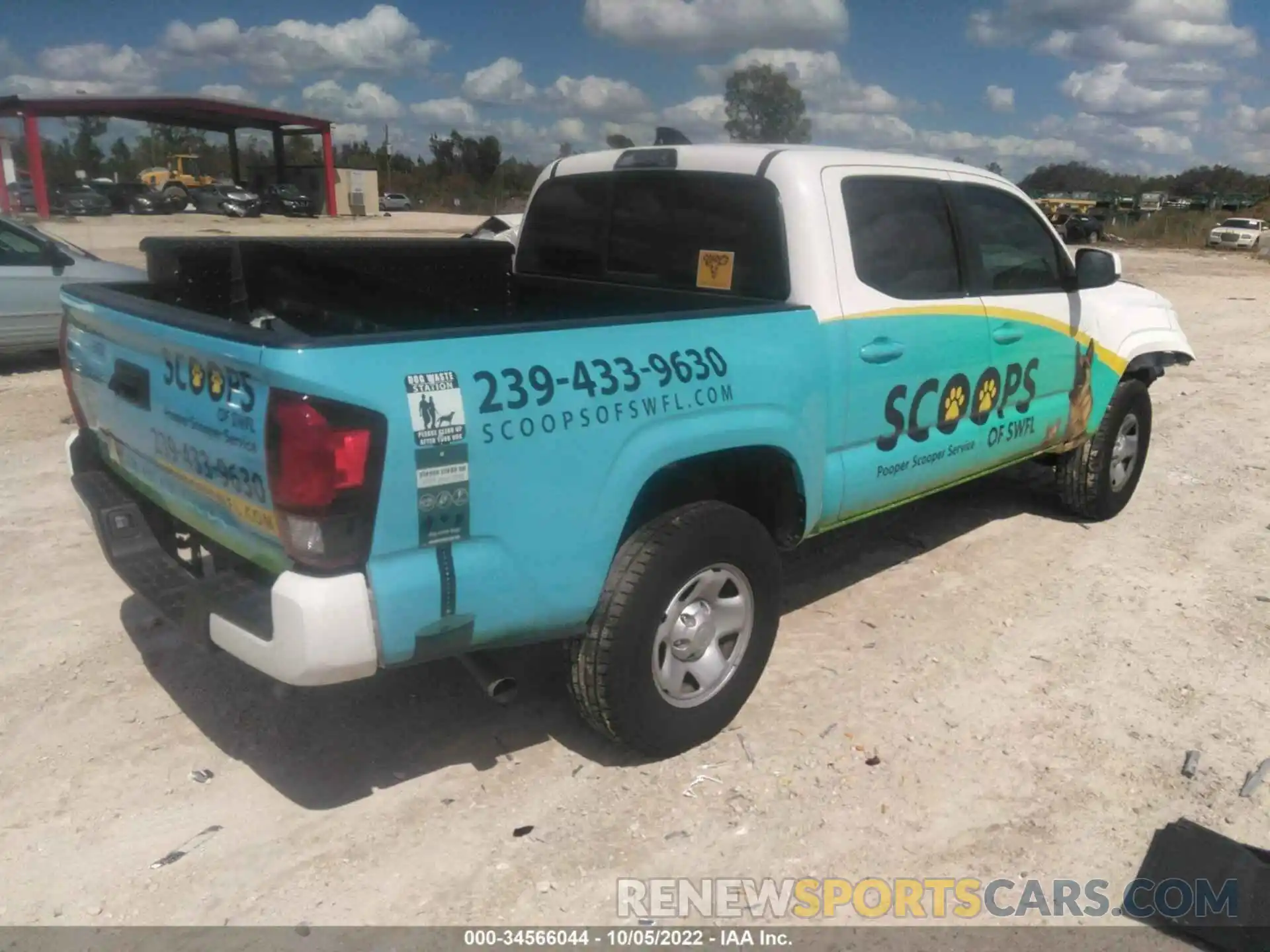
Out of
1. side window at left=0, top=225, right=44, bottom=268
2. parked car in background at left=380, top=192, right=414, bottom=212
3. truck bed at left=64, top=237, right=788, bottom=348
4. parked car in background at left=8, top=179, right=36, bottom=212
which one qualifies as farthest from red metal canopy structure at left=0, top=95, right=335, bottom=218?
truck bed at left=64, top=237, right=788, bottom=348

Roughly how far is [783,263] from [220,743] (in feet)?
8.48

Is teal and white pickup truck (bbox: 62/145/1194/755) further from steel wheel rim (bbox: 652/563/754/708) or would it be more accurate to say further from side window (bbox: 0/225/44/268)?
side window (bbox: 0/225/44/268)

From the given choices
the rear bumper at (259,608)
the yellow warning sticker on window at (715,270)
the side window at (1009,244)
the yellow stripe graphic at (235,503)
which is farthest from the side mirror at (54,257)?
the side window at (1009,244)

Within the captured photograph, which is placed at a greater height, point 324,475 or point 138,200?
point 138,200

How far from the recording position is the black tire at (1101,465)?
5.58m

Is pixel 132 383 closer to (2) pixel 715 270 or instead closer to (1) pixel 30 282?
(2) pixel 715 270

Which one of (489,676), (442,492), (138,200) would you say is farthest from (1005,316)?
(138,200)

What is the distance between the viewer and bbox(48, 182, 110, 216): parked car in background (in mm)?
36688

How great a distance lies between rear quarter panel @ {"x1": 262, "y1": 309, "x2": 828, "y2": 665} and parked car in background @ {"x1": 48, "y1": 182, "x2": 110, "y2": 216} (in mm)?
39795

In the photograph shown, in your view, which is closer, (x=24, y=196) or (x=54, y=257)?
(x=54, y=257)

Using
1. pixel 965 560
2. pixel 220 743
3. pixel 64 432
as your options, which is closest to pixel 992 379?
pixel 965 560

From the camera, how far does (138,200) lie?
39.6 meters

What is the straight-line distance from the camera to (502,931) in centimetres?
267

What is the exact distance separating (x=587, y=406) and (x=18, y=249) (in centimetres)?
843
